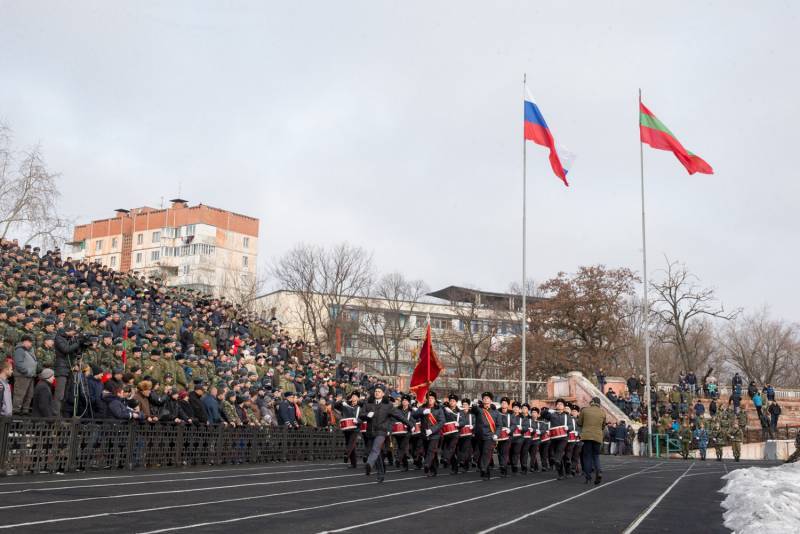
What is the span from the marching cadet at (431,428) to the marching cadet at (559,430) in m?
3.10

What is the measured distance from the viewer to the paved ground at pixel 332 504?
10.0m

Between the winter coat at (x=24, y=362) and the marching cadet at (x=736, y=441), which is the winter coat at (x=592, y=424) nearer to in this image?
the winter coat at (x=24, y=362)

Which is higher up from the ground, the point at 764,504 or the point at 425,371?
the point at 425,371

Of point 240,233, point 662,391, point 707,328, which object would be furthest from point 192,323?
point 240,233

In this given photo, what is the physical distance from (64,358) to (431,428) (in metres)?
8.62

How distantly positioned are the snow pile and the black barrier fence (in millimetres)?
11368

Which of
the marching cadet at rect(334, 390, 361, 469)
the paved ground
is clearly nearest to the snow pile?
the paved ground

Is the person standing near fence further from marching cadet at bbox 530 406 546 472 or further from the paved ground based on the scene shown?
marching cadet at bbox 530 406 546 472

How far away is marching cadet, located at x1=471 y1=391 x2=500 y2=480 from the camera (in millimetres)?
20547

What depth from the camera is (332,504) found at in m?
12.5

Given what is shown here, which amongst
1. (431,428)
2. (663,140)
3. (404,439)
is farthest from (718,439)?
(431,428)

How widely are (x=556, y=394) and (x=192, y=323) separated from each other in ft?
79.4

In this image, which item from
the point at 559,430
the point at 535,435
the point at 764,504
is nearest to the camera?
the point at 764,504

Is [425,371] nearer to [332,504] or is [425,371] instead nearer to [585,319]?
[332,504]
